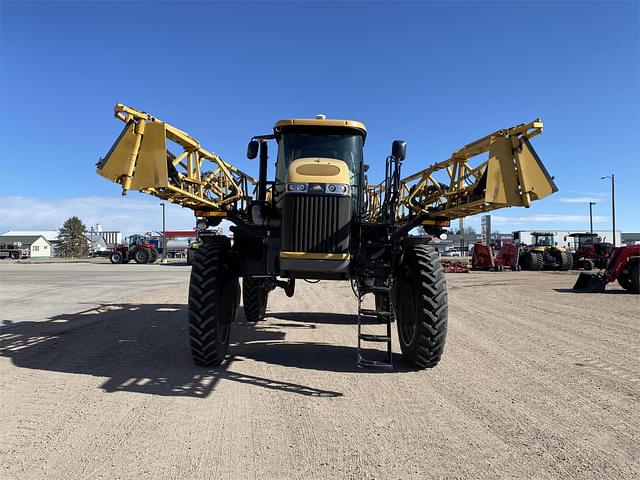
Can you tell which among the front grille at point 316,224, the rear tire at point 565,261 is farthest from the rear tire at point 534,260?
the front grille at point 316,224

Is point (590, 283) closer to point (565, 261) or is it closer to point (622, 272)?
point (622, 272)

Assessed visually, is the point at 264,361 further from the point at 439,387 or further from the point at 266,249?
the point at 439,387

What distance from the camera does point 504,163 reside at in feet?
17.8

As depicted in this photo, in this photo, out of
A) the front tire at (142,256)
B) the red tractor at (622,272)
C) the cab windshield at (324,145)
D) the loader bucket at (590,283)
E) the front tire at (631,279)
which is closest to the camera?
the cab windshield at (324,145)

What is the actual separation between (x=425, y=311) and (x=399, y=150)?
2.07m

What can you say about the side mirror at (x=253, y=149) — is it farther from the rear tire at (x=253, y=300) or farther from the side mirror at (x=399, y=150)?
the rear tire at (x=253, y=300)

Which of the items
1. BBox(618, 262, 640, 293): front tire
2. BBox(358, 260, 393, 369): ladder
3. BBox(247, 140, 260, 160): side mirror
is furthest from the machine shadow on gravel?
BBox(618, 262, 640, 293): front tire

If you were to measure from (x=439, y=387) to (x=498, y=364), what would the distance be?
1.46 m

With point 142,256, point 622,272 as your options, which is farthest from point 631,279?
point 142,256

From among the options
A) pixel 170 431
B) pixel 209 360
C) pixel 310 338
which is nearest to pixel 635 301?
pixel 310 338

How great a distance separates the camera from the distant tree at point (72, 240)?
78.1 m

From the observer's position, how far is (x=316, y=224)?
5.79m

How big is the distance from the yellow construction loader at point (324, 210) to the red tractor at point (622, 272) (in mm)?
11728

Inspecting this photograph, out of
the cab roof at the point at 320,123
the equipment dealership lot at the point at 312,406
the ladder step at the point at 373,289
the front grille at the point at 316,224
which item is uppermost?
the cab roof at the point at 320,123
